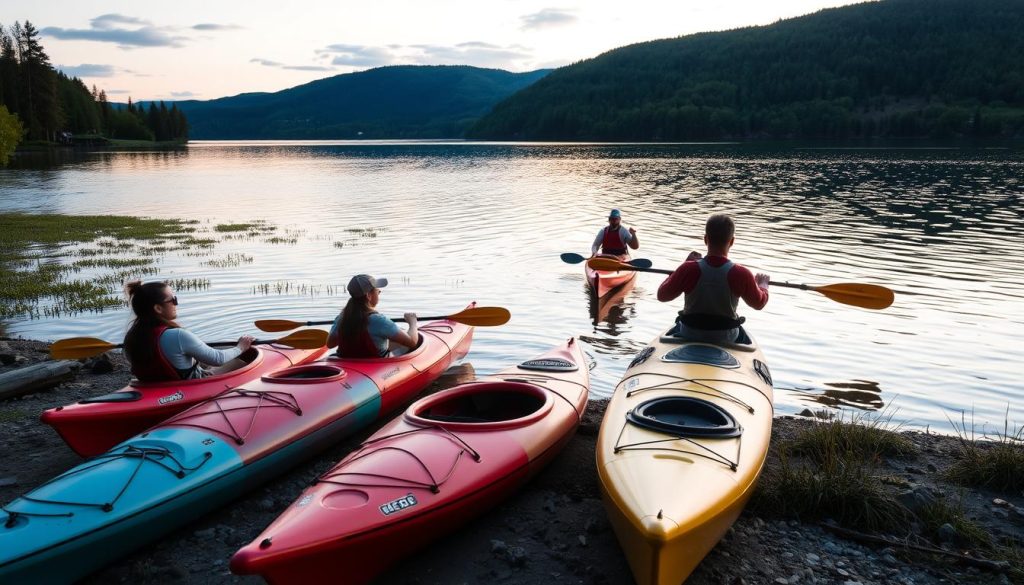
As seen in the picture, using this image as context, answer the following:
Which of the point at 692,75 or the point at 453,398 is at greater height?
the point at 692,75

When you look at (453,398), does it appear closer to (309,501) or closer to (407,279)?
(309,501)

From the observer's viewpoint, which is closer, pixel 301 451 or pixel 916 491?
pixel 916 491

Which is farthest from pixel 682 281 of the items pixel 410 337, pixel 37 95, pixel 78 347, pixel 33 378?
pixel 37 95

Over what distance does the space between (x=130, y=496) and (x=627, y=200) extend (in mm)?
30686

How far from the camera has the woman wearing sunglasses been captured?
6.23 metres

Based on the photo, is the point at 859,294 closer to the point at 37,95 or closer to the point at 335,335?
the point at 335,335

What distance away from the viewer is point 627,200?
3362 cm

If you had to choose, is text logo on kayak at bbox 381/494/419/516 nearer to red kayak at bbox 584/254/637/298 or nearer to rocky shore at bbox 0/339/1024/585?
rocky shore at bbox 0/339/1024/585

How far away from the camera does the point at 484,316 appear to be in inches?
353

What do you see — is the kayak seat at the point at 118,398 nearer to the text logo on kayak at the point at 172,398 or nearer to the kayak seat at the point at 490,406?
the text logo on kayak at the point at 172,398

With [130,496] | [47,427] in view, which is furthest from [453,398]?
[47,427]

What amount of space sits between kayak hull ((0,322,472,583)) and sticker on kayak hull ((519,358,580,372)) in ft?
4.93

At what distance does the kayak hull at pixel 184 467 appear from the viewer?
14.2 ft

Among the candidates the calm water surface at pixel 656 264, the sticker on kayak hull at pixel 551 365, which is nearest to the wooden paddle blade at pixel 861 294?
the calm water surface at pixel 656 264
